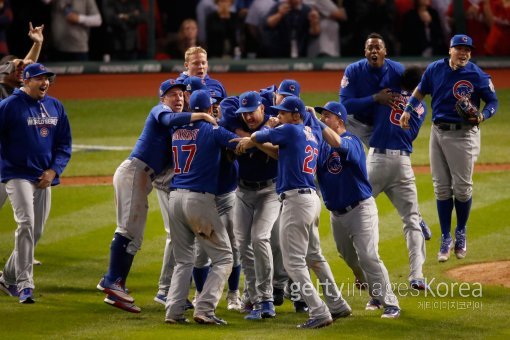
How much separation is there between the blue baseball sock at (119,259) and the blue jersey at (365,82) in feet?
7.70

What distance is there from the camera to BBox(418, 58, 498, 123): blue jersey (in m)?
10.0

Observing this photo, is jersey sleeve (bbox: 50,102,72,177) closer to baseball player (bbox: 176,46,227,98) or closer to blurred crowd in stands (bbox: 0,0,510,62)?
baseball player (bbox: 176,46,227,98)

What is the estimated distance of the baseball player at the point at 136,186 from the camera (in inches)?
351

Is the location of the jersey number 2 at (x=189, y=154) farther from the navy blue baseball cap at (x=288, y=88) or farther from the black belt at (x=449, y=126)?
the black belt at (x=449, y=126)

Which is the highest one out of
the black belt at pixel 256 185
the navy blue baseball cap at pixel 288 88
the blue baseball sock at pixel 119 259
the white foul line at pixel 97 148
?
the navy blue baseball cap at pixel 288 88

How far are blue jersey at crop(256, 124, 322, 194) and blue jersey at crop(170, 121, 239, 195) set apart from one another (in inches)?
14.1

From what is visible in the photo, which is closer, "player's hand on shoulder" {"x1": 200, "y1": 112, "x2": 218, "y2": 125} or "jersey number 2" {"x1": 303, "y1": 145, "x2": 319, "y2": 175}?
"jersey number 2" {"x1": 303, "y1": 145, "x2": 319, "y2": 175}

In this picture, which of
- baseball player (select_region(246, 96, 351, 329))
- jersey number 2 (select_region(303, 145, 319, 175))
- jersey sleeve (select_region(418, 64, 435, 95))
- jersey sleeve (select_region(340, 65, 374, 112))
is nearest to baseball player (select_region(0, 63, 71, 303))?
baseball player (select_region(246, 96, 351, 329))

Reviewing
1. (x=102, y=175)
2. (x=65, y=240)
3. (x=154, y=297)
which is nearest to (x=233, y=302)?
(x=154, y=297)

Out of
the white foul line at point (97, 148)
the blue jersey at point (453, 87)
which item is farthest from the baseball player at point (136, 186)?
the white foul line at point (97, 148)

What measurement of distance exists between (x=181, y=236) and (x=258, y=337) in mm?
1043

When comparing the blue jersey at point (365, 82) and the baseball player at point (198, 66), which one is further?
the blue jersey at point (365, 82)

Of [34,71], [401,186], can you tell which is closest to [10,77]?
[34,71]

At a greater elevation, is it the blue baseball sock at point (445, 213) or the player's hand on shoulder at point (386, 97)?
the player's hand on shoulder at point (386, 97)
